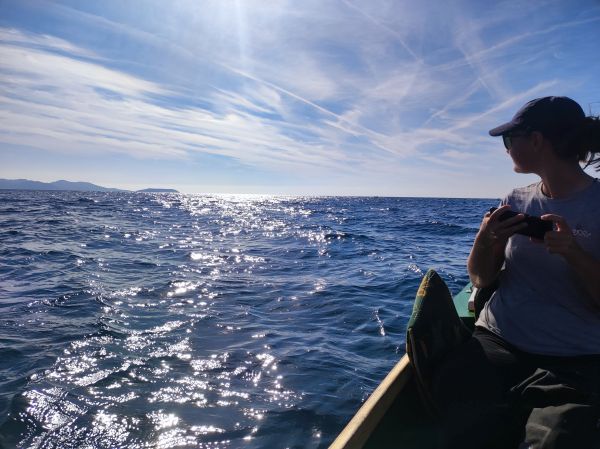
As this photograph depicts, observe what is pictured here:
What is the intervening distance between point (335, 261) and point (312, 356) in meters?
7.55

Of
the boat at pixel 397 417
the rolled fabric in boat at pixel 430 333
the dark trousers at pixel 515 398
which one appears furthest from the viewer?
the rolled fabric in boat at pixel 430 333

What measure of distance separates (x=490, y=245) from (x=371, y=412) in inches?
52.4

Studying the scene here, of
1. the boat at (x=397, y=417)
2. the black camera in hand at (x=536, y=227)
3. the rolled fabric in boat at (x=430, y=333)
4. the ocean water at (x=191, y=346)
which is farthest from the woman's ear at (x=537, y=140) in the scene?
the ocean water at (x=191, y=346)

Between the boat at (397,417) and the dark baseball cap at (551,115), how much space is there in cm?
127

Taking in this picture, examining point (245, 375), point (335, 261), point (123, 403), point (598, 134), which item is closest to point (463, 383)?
point (598, 134)

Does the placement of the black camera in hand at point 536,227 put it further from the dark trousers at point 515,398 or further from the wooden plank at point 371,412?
the wooden plank at point 371,412

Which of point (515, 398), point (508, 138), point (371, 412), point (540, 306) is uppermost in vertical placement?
point (508, 138)

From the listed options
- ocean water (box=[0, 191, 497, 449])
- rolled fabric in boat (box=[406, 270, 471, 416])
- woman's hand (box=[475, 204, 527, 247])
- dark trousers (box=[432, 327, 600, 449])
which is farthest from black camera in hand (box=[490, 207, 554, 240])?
ocean water (box=[0, 191, 497, 449])

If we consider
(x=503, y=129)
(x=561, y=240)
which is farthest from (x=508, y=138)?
(x=561, y=240)

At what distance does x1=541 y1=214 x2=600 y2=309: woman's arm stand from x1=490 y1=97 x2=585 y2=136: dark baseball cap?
0.63 m

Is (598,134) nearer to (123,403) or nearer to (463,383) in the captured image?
(463,383)

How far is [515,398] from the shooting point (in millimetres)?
2393

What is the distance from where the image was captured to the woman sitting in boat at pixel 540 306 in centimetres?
218

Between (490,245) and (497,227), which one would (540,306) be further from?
(497,227)
